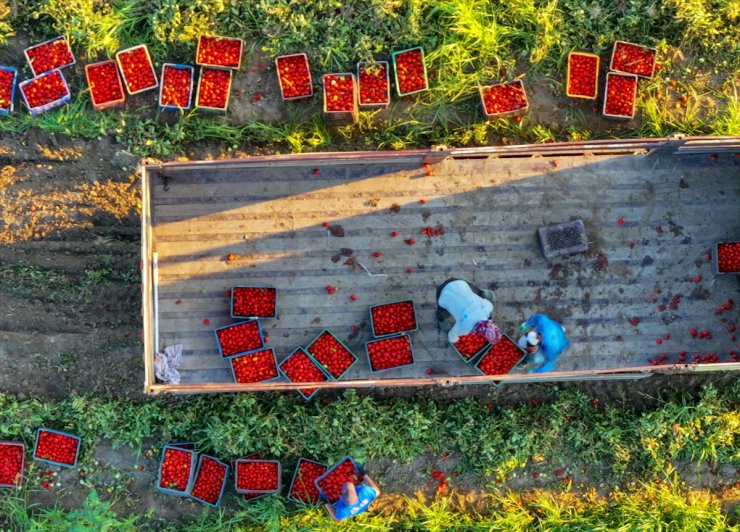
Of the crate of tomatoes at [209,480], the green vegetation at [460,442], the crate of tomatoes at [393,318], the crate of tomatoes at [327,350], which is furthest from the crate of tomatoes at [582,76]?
the crate of tomatoes at [209,480]

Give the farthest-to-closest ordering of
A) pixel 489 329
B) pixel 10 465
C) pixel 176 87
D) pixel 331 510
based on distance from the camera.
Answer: pixel 176 87
pixel 10 465
pixel 331 510
pixel 489 329

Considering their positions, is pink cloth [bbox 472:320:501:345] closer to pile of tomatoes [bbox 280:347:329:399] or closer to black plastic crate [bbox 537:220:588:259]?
black plastic crate [bbox 537:220:588:259]

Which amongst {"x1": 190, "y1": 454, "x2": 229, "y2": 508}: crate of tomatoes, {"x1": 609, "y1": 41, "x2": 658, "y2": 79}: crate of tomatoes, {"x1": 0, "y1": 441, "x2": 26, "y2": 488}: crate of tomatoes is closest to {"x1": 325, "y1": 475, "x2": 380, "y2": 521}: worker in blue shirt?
{"x1": 190, "y1": 454, "x2": 229, "y2": 508}: crate of tomatoes

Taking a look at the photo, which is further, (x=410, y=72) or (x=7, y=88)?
(x=410, y=72)

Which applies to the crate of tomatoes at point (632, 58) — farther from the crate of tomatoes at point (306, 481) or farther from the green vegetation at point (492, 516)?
the crate of tomatoes at point (306, 481)

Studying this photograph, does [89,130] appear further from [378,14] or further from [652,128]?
[652,128]

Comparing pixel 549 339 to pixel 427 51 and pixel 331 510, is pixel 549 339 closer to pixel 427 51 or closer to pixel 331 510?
pixel 331 510

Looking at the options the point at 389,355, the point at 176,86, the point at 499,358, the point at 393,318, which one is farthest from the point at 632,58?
the point at 176,86
